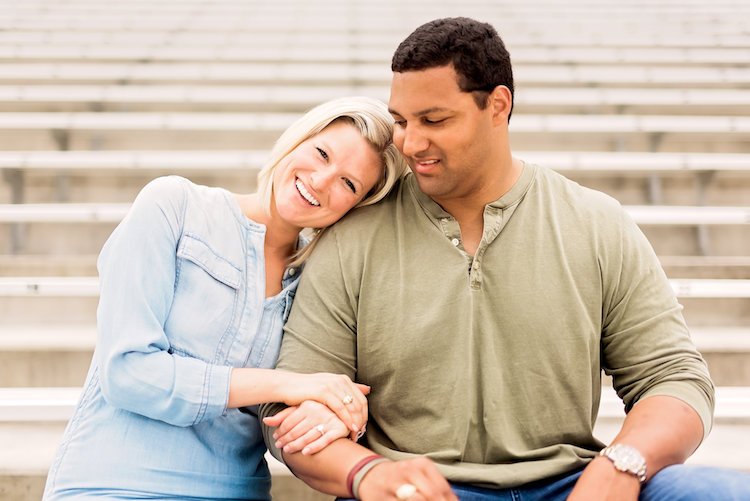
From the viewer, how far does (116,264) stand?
87 cm

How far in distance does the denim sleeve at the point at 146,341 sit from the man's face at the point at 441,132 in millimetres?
388

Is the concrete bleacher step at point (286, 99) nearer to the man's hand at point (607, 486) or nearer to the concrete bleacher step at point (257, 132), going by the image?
the concrete bleacher step at point (257, 132)

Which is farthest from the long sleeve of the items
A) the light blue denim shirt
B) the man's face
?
the light blue denim shirt

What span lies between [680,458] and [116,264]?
818 mm

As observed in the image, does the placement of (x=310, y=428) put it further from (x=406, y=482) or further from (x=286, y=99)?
(x=286, y=99)

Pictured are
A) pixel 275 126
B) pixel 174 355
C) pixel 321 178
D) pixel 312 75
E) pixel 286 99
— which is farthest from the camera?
pixel 312 75

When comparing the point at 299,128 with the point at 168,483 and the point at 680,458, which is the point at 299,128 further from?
the point at 680,458

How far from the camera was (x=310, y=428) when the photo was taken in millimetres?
838

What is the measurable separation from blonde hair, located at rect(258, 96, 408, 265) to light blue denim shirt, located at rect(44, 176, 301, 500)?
8cm

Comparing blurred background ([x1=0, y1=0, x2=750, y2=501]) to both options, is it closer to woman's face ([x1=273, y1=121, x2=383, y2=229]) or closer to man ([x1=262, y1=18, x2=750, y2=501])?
man ([x1=262, y1=18, x2=750, y2=501])

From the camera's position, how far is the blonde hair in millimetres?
1013

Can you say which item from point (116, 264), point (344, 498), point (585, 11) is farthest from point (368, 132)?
point (585, 11)

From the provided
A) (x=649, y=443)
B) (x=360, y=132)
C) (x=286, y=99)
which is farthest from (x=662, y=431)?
(x=286, y=99)

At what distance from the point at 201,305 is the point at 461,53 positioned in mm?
535
